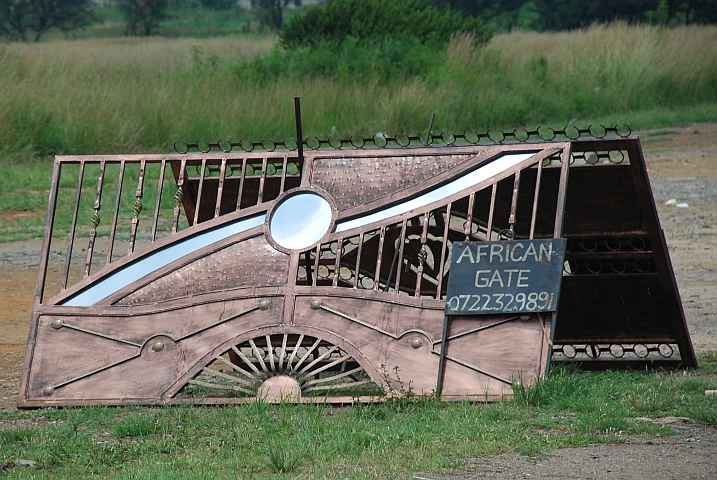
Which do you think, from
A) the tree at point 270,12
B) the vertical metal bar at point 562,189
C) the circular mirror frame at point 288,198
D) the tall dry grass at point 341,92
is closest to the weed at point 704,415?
the vertical metal bar at point 562,189

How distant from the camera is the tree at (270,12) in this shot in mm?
55803

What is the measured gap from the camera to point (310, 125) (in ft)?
56.9

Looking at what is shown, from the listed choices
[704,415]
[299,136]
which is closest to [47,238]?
[299,136]

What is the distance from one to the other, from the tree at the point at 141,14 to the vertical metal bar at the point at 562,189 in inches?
2022

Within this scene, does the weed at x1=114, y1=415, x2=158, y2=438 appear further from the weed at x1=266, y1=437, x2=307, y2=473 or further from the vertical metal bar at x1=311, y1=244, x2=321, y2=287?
the vertical metal bar at x1=311, y1=244, x2=321, y2=287

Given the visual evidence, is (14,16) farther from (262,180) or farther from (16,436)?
(16,436)

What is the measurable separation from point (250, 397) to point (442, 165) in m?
1.45

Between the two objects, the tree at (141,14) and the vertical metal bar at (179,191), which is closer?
the vertical metal bar at (179,191)

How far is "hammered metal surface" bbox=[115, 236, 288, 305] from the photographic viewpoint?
200 inches

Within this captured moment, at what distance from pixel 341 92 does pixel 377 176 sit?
13.8m

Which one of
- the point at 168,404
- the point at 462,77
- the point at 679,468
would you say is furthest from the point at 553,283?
the point at 462,77

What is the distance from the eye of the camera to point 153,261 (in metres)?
5.23

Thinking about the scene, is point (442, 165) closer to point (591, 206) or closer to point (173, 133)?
point (591, 206)

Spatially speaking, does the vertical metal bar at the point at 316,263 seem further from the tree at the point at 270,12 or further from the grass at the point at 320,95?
the tree at the point at 270,12
